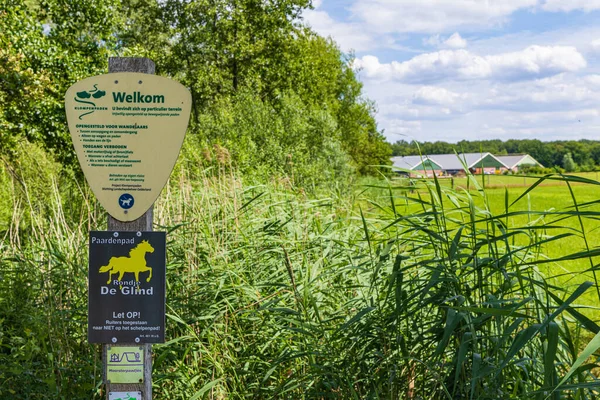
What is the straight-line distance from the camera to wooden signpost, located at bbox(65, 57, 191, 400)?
2.89 m

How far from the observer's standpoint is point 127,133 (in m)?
2.91

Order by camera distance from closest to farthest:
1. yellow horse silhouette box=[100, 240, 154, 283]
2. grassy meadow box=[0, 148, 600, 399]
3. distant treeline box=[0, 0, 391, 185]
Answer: yellow horse silhouette box=[100, 240, 154, 283]
grassy meadow box=[0, 148, 600, 399]
distant treeline box=[0, 0, 391, 185]

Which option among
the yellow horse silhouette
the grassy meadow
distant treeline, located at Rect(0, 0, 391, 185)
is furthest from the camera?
distant treeline, located at Rect(0, 0, 391, 185)

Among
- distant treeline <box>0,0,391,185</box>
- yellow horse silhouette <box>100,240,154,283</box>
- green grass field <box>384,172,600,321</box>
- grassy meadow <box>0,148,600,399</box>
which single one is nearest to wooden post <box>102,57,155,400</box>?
yellow horse silhouette <box>100,240,154,283</box>

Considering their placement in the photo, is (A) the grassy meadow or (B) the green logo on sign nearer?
(B) the green logo on sign

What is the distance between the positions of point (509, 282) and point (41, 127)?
8181 mm

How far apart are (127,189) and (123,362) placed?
800 mm

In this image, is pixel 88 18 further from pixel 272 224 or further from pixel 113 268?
pixel 113 268

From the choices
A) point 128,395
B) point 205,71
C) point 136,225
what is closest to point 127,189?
point 136,225

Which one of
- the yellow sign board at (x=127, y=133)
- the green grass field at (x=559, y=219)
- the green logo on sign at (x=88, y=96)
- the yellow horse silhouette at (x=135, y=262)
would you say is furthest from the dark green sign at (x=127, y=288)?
the green grass field at (x=559, y=219)

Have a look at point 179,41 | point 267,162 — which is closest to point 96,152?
point 267,162

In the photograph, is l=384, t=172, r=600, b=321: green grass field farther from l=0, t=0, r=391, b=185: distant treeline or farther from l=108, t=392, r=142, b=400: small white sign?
l=0, t=0, r=391, b=185: distant treeline

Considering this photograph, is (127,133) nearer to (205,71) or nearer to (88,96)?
(88,96)

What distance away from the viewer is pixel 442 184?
4.10 metres
